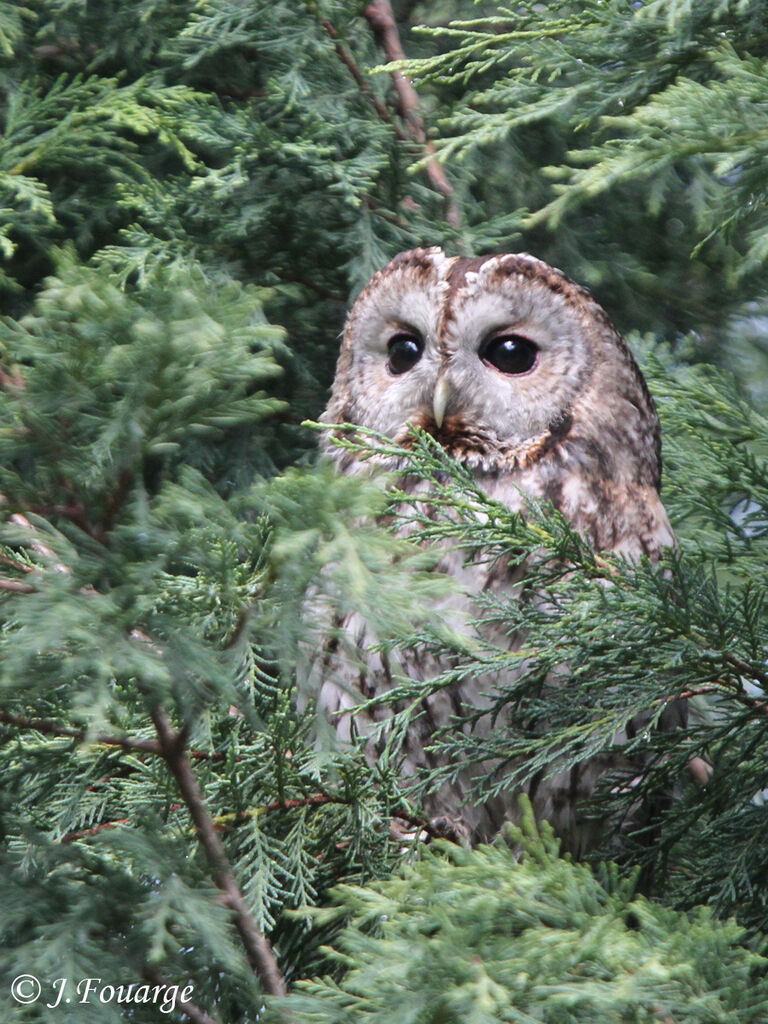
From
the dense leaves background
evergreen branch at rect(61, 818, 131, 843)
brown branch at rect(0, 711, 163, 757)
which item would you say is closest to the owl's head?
the dense leaves background

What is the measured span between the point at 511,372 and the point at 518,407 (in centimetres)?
8

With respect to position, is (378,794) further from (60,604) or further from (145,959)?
(60,604)

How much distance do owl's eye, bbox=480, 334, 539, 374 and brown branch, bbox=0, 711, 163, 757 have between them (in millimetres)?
1228

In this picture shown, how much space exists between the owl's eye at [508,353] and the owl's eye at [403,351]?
0.46 feet

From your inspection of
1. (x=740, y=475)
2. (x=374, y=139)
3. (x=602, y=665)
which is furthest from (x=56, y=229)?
(x=602, y=665)

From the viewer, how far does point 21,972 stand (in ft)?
3.52

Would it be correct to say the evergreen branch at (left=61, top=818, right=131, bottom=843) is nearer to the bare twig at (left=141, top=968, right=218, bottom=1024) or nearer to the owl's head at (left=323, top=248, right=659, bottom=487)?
the bare twig at (left=141, top=968, right=218, bottom=1024)

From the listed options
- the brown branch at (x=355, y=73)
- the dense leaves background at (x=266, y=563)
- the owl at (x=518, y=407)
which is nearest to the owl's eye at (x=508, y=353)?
the owl at (x=518, y=407)

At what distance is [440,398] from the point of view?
2.13 metres

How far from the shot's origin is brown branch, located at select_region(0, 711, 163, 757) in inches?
45.5

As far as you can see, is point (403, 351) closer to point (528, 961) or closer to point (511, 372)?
point (511, 372)

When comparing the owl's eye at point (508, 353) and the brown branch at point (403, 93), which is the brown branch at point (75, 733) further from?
the brown branch at point (403, 93)

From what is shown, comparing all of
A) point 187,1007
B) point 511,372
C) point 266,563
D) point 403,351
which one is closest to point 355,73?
point 403,351

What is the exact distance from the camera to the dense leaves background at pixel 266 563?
1061mm
